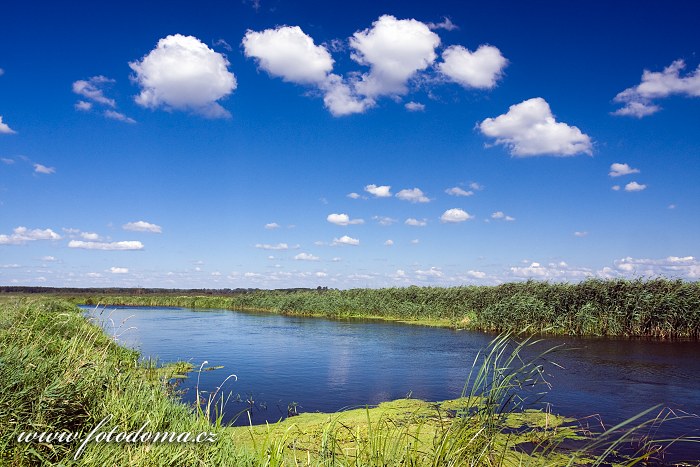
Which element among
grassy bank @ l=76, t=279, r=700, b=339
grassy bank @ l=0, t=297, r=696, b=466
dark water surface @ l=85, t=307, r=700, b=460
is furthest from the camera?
grassy bank @ l=76, t=279, r=700, b=339

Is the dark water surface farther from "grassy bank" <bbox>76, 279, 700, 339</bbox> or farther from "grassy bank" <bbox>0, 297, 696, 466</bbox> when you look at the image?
"grassy bank" <bbox>76, 279, 700, 339</bbox>

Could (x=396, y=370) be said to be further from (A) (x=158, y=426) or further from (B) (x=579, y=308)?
(B) (x=579, y=308)

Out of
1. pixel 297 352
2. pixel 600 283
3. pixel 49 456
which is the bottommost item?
pixel 297 352

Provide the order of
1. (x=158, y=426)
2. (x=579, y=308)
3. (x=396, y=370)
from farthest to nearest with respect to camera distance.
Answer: (x=579, y=308)
(x=396, y=370)
(x=158, y=426)

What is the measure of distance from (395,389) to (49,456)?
8655 millimetres

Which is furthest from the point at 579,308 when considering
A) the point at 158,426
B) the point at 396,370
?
the point at 158,426

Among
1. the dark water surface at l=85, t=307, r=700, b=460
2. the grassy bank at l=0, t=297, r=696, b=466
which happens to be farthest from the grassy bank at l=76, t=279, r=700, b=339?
the grassy bank at l=0, t=297, r=696, b=466

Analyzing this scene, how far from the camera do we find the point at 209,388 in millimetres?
11836

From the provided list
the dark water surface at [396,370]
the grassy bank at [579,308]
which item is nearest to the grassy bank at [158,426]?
the dark water surface at [396,370]

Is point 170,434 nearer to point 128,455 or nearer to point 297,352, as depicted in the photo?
point 128,455

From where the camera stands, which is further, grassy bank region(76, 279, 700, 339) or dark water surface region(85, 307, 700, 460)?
grassy bank region(76, 279, 700, 339)

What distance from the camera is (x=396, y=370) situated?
14.4 m

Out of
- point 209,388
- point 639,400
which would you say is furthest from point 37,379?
point 639,400

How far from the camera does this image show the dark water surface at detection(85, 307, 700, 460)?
10.3 meters
